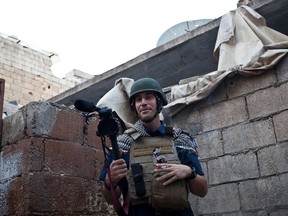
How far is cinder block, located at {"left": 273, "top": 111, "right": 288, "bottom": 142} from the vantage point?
3220mm

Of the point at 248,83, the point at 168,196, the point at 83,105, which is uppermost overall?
the point at 248,83

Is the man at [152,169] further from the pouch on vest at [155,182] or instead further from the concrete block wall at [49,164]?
the concrete block wall at [49,164]

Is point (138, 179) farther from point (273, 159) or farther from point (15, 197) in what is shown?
point (273, 159)

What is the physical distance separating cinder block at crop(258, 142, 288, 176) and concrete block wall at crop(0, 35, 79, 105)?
32.9 ft

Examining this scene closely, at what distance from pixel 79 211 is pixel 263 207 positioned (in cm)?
170

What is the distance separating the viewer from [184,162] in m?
2.10

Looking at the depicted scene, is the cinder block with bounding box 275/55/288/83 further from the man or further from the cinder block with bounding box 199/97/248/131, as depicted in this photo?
the man

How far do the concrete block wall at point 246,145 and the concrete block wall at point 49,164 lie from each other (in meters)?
1.20

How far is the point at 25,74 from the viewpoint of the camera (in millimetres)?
12727

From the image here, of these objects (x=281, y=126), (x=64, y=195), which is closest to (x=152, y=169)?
(x=64, y=195)

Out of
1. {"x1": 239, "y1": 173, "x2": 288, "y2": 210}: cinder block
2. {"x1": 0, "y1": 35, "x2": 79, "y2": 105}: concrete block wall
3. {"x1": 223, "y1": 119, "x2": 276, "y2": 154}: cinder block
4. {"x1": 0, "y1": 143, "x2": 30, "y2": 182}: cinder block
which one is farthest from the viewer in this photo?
{"x1": 0, "y1": 35, "x2": 79, "y2": 105}: concrete block wall

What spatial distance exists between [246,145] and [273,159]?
1.02ft

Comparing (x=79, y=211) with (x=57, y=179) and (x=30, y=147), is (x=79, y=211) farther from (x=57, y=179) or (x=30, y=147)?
(x=30, y=147)

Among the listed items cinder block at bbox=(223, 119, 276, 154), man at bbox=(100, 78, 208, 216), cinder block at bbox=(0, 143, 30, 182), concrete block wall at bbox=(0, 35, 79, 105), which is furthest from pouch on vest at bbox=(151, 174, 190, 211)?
concrete block wall at bbox=(0, 35, 79, 105)
